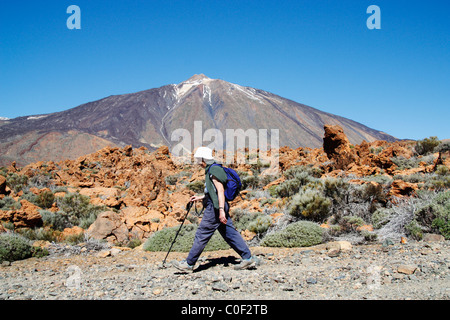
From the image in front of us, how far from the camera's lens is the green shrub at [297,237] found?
545 centimetres

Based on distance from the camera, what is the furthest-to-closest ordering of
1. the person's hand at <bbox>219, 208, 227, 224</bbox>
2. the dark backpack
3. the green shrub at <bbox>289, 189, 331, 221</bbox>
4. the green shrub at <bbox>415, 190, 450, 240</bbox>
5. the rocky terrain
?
the green shrub at <bbox>289, 189, 331, 221</bbox>
the green shrub at <bbox>415, 190, 450, 240</bbox>
the dark backpack
the person's hand at <bbox>219, 208, 227, 224</bbox>
the rocky terrain

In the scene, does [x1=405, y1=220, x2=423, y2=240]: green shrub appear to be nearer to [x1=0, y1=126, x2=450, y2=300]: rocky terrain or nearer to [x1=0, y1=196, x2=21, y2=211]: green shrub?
[x1=0, y1=126, x2=450, y2=300]: rocky terrain

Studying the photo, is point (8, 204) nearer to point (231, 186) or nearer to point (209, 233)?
point (209, 233)

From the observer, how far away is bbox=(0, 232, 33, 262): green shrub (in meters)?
5.03

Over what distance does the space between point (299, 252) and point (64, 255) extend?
3.98m

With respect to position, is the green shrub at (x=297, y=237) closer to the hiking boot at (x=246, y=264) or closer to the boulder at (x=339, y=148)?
the hiking boot at (x=246, y=264)

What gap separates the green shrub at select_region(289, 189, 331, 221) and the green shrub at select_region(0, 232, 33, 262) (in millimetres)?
4907

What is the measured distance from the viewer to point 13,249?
517 cm

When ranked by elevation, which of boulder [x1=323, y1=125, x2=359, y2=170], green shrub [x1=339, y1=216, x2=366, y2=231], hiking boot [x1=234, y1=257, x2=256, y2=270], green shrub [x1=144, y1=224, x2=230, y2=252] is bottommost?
green shrub [x1=144, y1=224, x2=230, y2=252]

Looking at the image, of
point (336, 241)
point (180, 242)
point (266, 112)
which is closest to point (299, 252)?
point (336, 241)

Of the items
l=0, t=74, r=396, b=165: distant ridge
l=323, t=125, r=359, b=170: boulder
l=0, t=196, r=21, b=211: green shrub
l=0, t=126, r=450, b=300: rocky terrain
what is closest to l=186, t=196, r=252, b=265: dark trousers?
l=0, t=126, r=450, b=300: rocky terrain

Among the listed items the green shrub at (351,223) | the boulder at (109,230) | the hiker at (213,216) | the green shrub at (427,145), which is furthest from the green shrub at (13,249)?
the green shrub at (427,145)

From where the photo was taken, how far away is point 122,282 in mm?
3773

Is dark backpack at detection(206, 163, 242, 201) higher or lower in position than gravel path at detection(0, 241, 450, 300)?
higher
